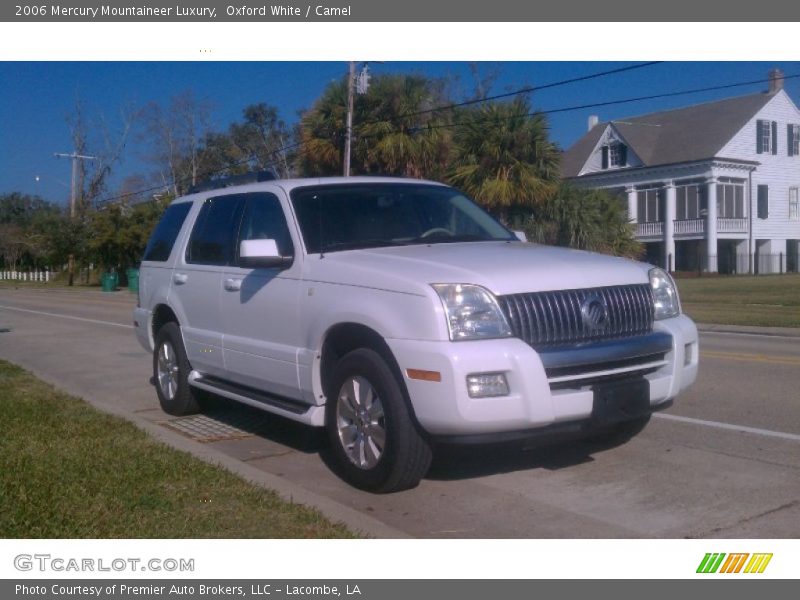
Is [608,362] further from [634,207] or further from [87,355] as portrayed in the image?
[634,207]

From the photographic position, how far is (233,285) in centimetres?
739

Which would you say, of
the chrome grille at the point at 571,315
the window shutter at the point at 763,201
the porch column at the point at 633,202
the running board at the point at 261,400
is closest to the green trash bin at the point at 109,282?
the porch column at the point at 633,202

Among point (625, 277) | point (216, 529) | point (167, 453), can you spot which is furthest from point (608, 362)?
point (167, 453)

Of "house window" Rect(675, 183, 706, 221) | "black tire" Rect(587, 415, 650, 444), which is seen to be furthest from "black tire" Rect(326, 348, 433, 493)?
"house window" Rect(675, 183, 706, 221)

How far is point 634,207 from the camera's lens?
44.1 meters

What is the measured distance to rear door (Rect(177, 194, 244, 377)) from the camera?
7.70m

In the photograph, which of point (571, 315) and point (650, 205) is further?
point (650, 205)

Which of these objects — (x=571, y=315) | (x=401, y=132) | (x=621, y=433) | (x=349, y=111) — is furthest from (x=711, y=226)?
(x=571, y=315)

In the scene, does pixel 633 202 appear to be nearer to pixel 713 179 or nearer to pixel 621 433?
pixel 713 179

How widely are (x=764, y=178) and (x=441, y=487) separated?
41.1 meters

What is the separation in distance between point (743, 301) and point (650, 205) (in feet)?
60.0
